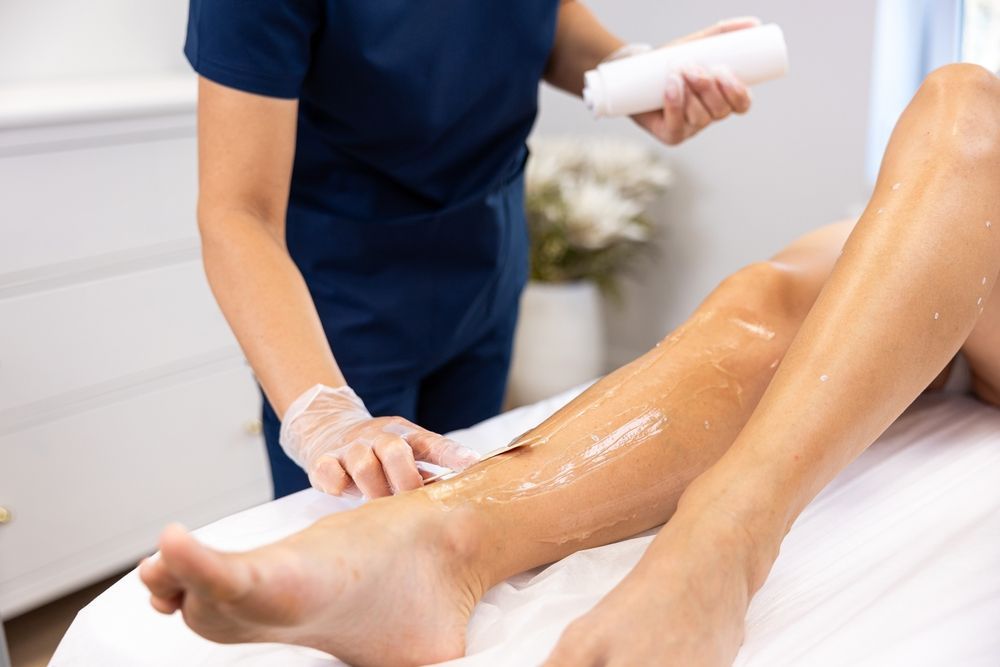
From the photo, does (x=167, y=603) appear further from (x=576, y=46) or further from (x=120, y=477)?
(x=120, y=477)

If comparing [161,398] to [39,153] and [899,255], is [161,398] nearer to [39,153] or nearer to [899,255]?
[39,153]

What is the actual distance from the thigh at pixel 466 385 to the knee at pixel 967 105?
27.4 inches

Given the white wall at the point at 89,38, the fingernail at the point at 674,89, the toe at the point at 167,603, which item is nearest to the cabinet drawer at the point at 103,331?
the white wall at the point at 89,38

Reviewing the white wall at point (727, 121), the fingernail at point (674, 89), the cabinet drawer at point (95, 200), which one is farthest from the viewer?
the white wall at point (727, 121)

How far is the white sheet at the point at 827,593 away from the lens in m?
0.85

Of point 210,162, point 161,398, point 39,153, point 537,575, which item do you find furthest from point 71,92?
point 537,575

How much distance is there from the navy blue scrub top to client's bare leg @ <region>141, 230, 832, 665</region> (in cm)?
41

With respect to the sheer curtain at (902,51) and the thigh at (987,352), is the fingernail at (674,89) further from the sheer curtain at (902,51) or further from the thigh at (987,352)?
the sheer curtain at (902,51)

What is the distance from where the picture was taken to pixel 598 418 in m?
1.04

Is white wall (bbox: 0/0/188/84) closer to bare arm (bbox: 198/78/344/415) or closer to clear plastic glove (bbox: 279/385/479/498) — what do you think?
bare arm (bbox: 198/78/344/415)

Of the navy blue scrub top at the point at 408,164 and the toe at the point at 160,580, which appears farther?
the navy blue scrub top at the point at 408,164

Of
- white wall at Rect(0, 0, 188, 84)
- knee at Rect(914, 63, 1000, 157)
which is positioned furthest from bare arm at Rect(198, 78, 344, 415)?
white wall at Rect(0, 0, 188, 84)

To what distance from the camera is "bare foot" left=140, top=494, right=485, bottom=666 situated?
651mm

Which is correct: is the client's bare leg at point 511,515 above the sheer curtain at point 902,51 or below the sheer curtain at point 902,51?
below
